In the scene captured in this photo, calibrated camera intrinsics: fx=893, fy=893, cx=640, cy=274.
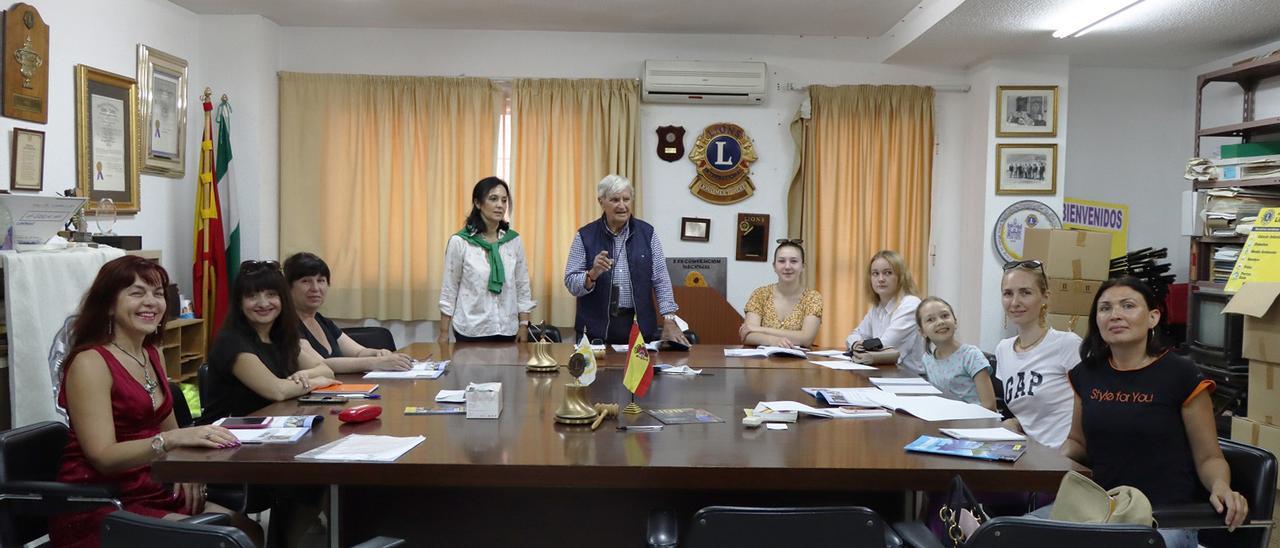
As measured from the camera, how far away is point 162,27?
5.24 meters

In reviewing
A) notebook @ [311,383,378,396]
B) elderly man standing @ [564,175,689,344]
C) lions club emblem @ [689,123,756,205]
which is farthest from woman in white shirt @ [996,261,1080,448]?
lions club emblem @ [689,123,756,205]

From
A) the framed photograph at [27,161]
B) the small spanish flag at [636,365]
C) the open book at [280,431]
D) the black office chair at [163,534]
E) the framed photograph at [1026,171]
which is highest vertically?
the framed photograph at [1026,171]

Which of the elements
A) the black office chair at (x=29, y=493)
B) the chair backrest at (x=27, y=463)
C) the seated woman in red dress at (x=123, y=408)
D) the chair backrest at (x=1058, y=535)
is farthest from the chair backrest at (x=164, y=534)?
the chair backrest at (x=1058, y=535)

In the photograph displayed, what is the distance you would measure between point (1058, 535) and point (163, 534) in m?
1.52

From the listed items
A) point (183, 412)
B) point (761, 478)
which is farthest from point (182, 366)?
point (761, 478)

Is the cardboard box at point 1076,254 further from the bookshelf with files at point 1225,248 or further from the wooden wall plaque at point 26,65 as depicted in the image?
the wooden wall plaque at point 26,65

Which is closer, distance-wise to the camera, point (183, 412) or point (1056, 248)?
point (183, 412)

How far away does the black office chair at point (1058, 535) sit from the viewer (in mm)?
1547

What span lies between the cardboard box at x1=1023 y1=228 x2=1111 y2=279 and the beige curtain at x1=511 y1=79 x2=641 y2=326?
8.57 feet

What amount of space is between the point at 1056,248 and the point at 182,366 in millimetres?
5158

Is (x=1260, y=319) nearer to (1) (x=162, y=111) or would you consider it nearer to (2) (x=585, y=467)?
(2) (x=585, y=467)

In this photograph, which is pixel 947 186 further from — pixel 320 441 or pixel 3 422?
pixel 3 422

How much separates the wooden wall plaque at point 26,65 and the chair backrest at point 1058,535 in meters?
4.32

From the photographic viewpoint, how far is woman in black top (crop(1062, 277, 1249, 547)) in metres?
2.18
